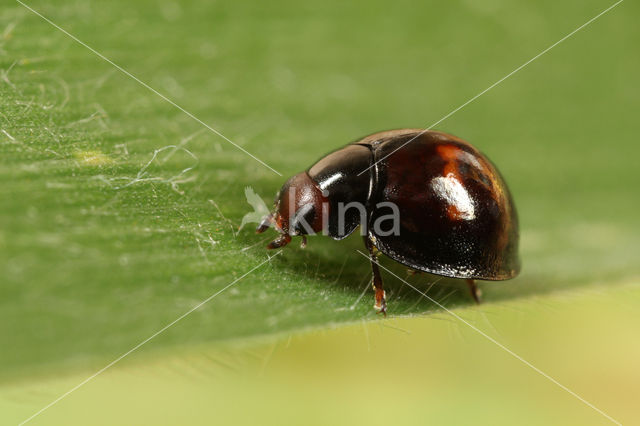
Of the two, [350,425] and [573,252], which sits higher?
[573,252]

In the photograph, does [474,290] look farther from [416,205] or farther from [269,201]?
[269,201]

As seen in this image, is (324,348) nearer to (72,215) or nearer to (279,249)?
(279,249)

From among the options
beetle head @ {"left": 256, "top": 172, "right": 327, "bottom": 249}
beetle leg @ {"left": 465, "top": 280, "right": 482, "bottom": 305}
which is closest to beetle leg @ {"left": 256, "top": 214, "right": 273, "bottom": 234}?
beetle head @ {"left": 256, "top": 172, "right": 327, "bottom": 249}

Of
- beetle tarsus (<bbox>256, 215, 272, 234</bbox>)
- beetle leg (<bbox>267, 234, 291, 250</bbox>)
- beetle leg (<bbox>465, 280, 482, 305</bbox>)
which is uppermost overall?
beetle tarsus (<bbox>256, 215, 272, 234</bbox>)

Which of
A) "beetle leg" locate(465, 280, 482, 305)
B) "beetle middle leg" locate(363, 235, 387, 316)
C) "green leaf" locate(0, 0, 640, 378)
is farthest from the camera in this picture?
"beetle leg" locate(465, 280, 482, 305)

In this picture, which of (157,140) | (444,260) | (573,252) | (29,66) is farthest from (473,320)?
(29,66)

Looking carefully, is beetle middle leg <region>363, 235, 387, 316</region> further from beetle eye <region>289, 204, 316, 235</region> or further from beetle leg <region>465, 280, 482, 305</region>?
beetle leg <region>465, 280, 482, 305</region>
